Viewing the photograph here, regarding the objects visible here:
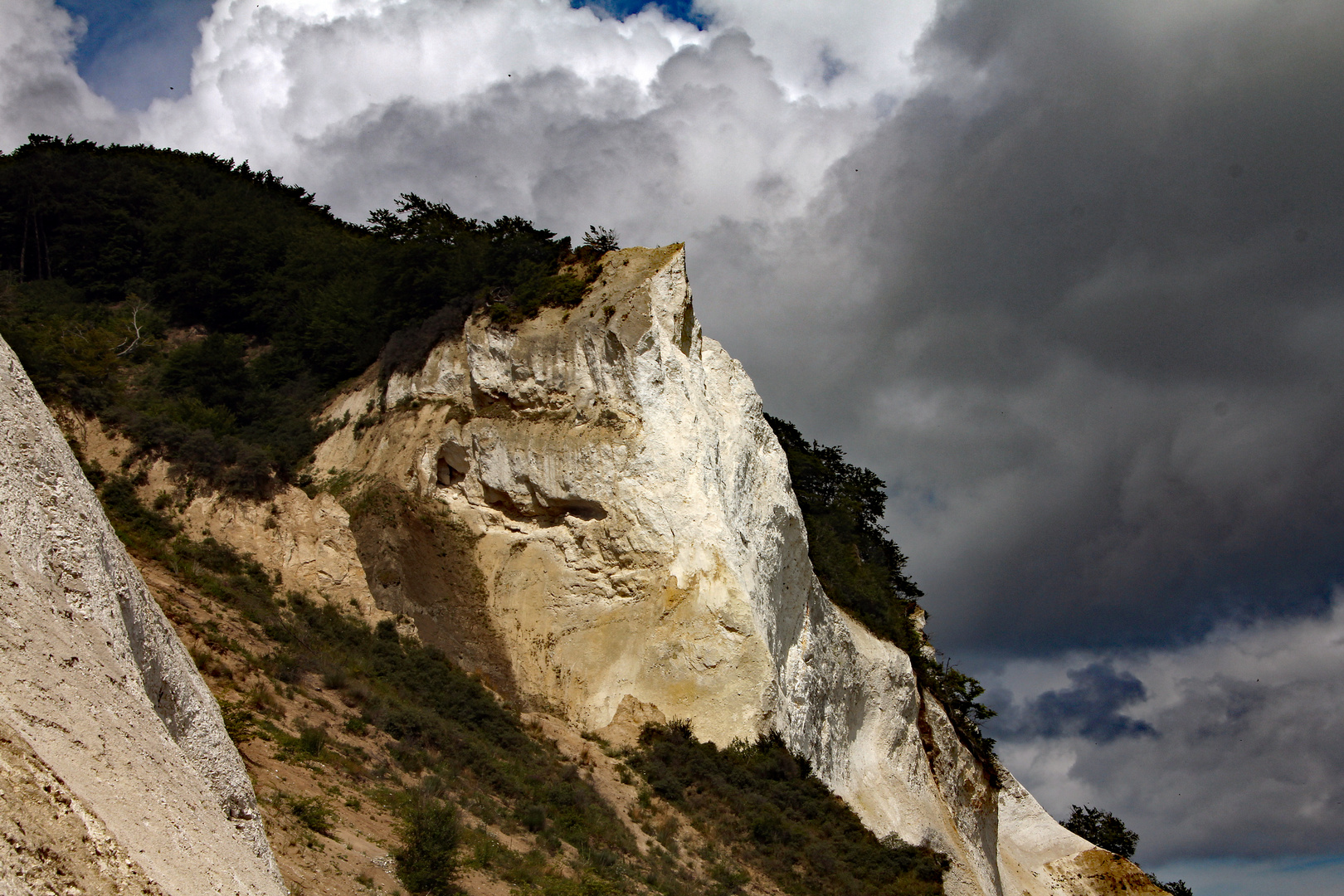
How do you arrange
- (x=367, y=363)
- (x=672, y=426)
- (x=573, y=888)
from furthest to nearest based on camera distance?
(x=367, y=363)
(x=672, y=426)
(x=573, y=888)

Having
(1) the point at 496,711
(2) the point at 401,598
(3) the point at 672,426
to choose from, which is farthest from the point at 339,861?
(3) the point at 672,426

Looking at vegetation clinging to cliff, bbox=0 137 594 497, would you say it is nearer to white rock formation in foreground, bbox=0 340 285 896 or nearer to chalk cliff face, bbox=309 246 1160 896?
chalk cliff face, bbox=309 246 1160 896

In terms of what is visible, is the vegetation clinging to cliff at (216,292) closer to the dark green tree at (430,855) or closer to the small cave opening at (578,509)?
the small cave opening at (578,509)

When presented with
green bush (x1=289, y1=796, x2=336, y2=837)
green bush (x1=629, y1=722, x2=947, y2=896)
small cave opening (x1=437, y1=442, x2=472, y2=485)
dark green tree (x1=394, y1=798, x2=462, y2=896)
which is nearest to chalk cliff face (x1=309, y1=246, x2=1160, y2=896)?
small cave opening (x1=437, y1=442, x2=472, y2=485)

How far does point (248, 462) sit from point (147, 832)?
20.3 metres

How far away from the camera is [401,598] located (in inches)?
1017

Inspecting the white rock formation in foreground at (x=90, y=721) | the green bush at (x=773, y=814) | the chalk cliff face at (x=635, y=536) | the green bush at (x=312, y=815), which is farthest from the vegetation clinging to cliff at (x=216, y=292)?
the white rock formation in foreground at (x=90, y=721)

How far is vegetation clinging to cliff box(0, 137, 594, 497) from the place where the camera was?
27219mm

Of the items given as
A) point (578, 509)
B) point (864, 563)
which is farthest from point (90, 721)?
point (864, 563)

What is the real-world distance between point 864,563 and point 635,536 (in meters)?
19.0

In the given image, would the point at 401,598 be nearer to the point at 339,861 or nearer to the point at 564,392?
the point at 564,392

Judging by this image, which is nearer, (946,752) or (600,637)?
(600,637)

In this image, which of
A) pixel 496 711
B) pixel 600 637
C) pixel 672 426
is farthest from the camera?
pixel 672 426

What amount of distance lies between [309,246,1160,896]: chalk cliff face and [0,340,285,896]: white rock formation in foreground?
15.6 m
